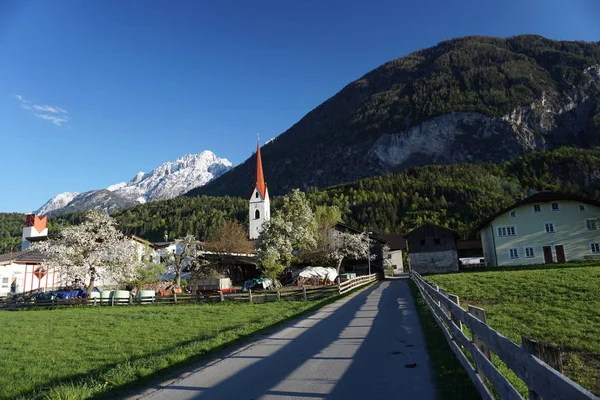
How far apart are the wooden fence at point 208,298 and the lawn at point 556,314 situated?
1047cm

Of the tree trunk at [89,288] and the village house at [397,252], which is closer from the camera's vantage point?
the tree trunk at [89,288]

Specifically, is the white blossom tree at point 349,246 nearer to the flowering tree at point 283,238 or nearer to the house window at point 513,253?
the flowering tree at point 283,238

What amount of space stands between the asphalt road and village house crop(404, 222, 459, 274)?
159ft

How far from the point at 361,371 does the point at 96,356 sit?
7556 millimetres

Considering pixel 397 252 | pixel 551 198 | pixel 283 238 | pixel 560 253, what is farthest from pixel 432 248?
pixel 397 252

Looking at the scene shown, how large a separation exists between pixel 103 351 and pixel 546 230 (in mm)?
48543

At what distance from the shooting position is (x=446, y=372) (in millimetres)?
6719

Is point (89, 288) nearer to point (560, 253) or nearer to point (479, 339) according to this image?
point (479, 339)

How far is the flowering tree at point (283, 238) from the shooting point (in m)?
40.2

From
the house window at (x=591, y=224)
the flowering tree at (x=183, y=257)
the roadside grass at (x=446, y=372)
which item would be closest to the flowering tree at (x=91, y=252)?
the flowering tree at (x=183, y=257)

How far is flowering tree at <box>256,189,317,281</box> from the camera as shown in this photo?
40.2m

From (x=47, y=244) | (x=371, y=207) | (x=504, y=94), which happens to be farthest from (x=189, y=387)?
(x=504, y=94)

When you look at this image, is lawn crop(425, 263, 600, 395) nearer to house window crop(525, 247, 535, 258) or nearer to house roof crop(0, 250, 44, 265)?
house window crop(525, 247, 535, 258)

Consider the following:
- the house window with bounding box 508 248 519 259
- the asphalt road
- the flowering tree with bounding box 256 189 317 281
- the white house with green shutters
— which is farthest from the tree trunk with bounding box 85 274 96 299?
the house window with bounding box 508 248 519 259
